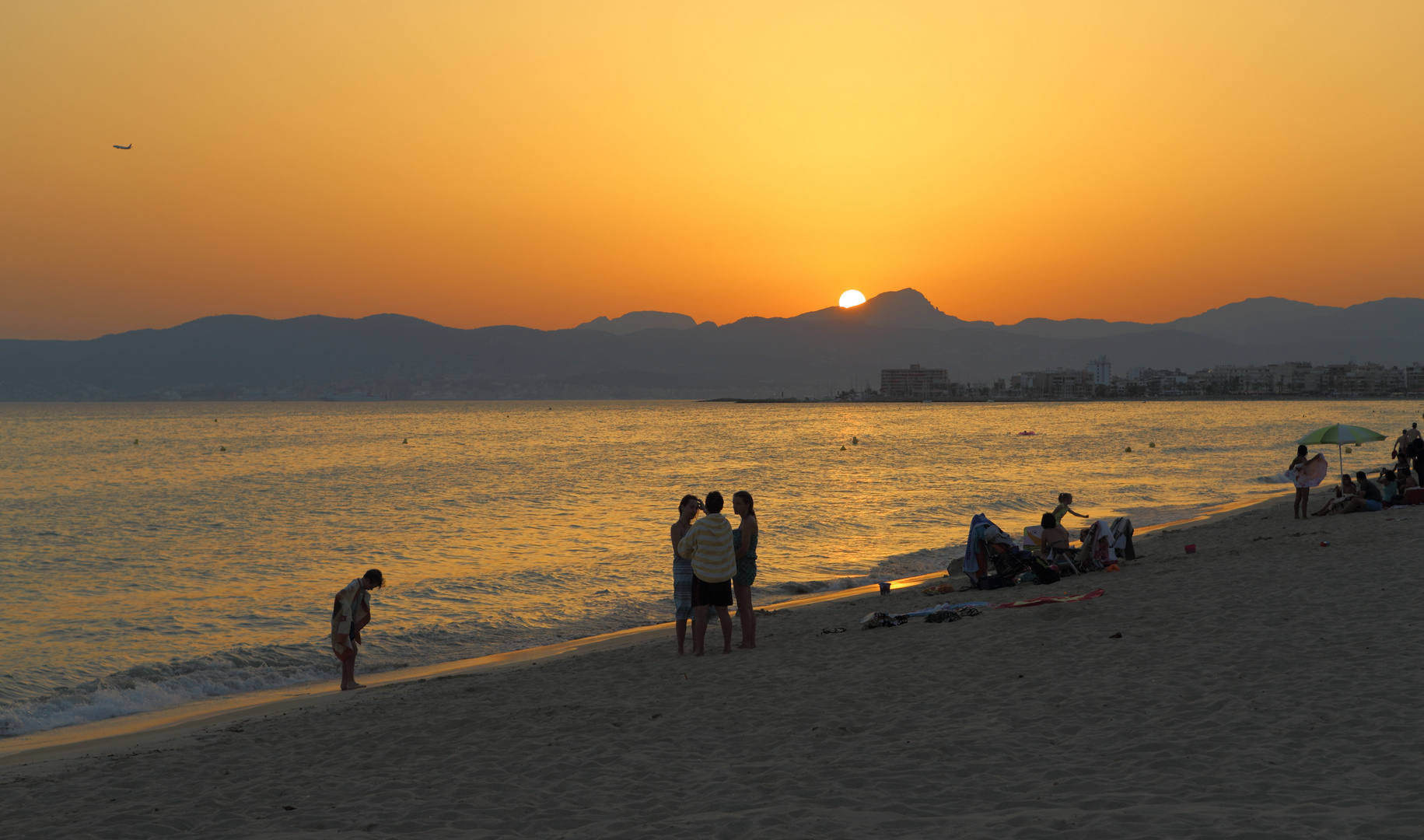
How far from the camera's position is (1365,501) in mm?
19016

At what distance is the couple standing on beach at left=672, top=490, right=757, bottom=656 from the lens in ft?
32.6

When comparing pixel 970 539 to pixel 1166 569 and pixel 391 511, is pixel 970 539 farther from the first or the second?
pixel 391 511

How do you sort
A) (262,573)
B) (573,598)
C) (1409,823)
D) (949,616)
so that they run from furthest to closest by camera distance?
(262,573) < (573,598) < (949,616) < (1409,823)

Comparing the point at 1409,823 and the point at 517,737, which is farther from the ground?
the point at 1409,823

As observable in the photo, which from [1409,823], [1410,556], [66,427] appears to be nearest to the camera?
[1409,823]

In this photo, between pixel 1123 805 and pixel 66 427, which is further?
pixel 66 427

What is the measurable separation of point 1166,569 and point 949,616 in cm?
475

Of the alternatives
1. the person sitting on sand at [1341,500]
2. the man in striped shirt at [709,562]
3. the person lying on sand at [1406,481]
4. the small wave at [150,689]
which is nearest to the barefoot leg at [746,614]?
the man in striped shirt at [709,562]

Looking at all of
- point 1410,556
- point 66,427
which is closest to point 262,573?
point 1410,556

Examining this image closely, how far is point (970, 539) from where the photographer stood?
14.8 metres

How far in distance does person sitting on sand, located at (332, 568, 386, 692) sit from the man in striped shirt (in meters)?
4.00

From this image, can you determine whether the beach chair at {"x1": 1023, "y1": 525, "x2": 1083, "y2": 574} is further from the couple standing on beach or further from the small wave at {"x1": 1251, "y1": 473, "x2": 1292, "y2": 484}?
the small wave at {"x1": 1251, "y1": 473, "x2": 1292, "y2": 484}

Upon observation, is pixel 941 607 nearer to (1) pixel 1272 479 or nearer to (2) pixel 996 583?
(2) pixel 996 583

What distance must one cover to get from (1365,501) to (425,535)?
956 inches
